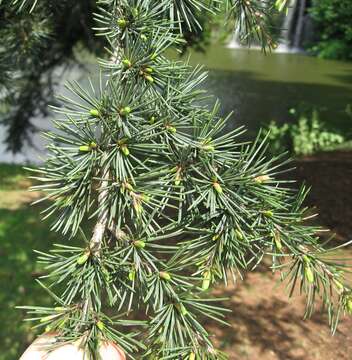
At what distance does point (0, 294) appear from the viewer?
4777 millimetres

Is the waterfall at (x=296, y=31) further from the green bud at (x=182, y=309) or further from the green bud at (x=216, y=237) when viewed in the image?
the green bud at (x=182, y=309)

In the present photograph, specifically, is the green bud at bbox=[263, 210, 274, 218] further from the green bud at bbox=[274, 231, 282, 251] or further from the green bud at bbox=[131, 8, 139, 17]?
the green bud at bbox=[131, 8, 139, 17]

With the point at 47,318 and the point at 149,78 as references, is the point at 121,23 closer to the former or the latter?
the point at 149,78

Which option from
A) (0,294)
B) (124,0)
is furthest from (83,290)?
(0,294)

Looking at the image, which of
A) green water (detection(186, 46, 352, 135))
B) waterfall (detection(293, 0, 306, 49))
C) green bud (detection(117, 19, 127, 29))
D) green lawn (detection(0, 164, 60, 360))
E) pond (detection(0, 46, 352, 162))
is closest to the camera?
green bud (detection(117, 19, 127, 29))

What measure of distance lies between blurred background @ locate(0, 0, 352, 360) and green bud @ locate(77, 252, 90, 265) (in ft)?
1.83

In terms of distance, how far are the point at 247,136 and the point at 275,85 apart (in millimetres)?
8137

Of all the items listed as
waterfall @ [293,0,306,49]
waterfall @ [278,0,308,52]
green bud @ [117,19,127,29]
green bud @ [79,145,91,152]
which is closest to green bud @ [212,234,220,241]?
green bud @ [79,145,91,152]

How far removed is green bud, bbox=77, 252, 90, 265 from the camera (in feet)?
3.47

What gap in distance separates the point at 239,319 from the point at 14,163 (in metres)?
5.98

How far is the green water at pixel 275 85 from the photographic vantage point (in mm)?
13320

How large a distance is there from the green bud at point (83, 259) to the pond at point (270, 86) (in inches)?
323

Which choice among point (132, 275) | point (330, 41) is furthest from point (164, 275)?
point (330, 41)

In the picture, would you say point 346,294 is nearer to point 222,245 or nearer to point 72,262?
point 222,245
